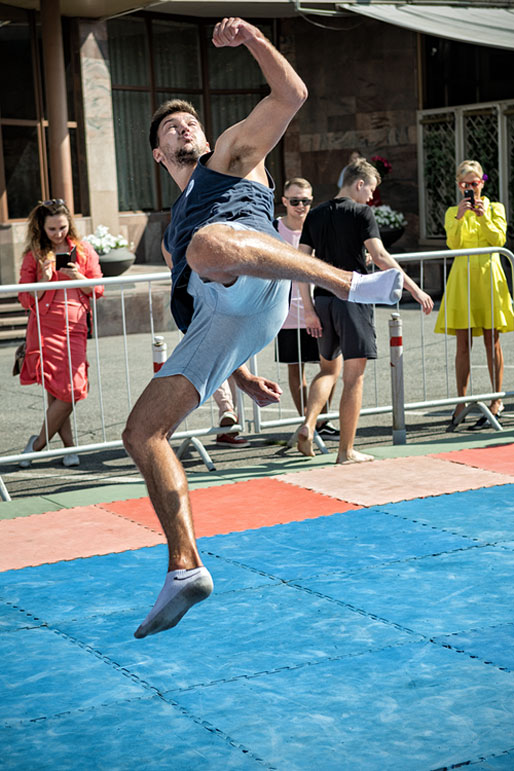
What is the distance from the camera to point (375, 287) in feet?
12.0

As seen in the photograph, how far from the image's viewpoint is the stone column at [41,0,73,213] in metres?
15.8

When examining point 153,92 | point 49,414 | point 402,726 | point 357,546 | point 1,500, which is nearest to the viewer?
point 402,726

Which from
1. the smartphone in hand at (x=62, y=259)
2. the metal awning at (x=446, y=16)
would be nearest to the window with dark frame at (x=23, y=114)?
the metal awning at (x=446, y=16)

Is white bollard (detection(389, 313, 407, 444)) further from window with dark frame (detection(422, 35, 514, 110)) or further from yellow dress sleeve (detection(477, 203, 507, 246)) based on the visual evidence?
window with dark frame (detection(422, 35, 514, 110))

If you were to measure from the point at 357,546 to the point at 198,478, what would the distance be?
1.97 metres

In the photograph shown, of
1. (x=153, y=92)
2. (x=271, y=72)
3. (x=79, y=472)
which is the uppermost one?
(x=153, y=92)

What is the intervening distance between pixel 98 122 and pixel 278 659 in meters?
15.1

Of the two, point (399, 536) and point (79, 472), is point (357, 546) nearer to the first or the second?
point (399, 536)

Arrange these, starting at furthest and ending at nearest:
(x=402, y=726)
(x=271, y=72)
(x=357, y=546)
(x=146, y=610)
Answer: (x=357, y=546), (x=146, y=610), (x=271, y=72), (x=402, y=726)

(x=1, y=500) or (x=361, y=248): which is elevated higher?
(x=361, y=248)

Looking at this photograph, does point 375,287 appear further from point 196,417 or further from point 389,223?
Result: point 389,223

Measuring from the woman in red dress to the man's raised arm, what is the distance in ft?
12.2

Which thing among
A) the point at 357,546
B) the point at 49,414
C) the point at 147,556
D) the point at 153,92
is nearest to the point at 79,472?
the point at 49,414

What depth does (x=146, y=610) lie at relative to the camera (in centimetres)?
451
